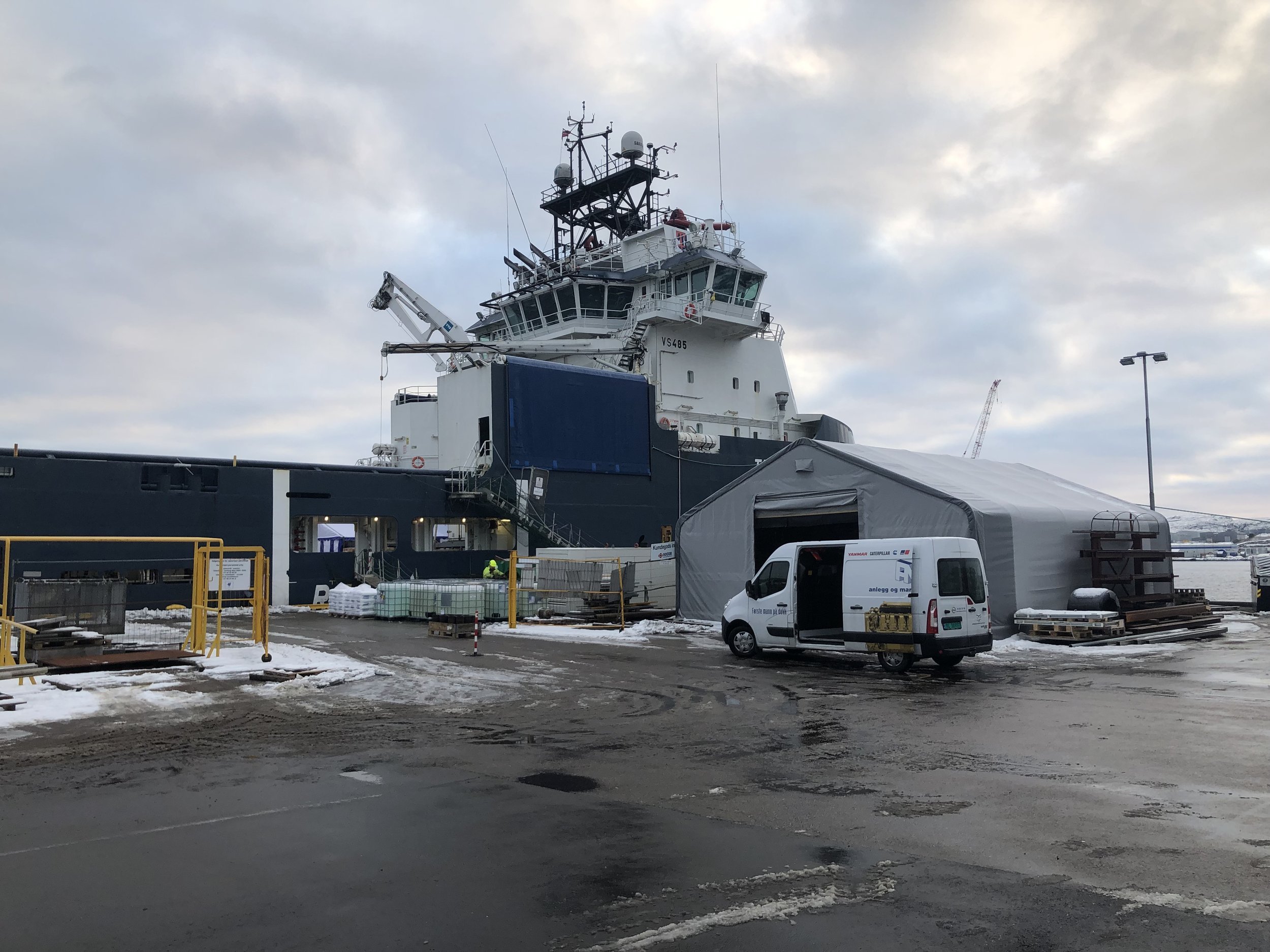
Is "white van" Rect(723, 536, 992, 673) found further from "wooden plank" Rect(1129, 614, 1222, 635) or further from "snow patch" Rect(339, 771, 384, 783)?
"snow patch" Rect(339, 771, 384, 783)

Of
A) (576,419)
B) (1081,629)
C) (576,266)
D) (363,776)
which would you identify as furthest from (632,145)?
(363,776)

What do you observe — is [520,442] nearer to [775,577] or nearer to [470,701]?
[775,577]

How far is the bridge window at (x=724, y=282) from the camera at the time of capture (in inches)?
1594

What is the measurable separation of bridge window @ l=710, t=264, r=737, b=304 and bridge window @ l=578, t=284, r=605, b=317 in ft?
17.3

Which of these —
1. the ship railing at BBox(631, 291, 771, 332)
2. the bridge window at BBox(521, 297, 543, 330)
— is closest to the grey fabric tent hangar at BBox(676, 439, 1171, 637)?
the ship railing at BBox(631, 291, 771, 332)

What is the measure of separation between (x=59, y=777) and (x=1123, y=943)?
24.1 feet

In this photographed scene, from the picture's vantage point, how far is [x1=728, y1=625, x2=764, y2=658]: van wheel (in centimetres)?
1609

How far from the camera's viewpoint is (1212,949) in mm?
3828

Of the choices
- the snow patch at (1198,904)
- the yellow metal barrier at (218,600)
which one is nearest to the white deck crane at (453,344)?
the yellow metal barrier at (218,600)

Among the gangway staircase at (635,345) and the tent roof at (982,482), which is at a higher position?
the gangway staircase at (635,345)

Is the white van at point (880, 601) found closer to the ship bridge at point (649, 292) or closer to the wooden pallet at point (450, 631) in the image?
the wooden pallet at point (450, 631)

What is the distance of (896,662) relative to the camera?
45.5 ft

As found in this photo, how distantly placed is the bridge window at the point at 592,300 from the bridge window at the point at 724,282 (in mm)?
5260

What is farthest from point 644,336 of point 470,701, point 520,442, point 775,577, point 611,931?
point 611,931
